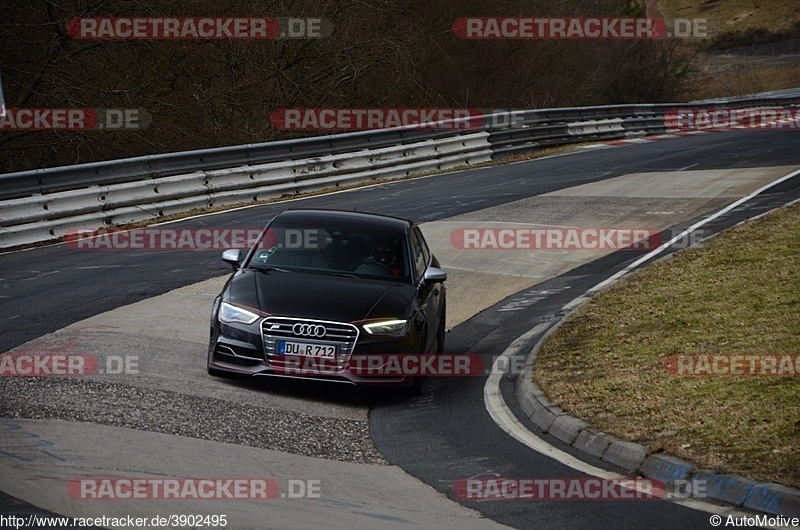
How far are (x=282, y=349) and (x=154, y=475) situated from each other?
263cm

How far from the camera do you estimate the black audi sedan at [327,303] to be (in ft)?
30.9

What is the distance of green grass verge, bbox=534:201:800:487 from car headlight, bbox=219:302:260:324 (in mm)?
2690

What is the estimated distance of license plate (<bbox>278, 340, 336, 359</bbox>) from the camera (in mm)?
9391

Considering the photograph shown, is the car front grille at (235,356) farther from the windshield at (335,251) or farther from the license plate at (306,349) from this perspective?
the windshield at (335,251)

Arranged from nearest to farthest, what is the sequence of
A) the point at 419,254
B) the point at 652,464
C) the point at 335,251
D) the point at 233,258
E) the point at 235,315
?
the point at 652,464
the point at 235,315
the point at 233,258
the point at 335,251
the point at 419,254

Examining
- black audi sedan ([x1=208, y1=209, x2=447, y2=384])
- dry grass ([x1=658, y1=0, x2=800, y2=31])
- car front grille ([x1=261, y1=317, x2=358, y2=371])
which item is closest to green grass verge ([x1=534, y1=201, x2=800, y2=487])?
black audi sedan ([x1=208, y1=209, x2=447, y2=384])

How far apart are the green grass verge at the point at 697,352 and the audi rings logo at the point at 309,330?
2.08m

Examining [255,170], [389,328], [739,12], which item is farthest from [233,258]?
[739,12]

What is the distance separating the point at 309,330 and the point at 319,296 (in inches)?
17.2

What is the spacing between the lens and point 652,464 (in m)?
7.64

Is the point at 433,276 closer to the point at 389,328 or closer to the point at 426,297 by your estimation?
the point at 426,297

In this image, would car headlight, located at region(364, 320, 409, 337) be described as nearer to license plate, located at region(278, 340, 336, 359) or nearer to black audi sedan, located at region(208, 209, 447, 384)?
black audi sedan, located at region(208, 209, 447, 384)

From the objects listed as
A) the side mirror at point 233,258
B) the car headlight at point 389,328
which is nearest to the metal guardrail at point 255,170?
the side mirror at point 233,258

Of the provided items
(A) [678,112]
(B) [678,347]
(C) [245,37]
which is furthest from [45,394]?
(A) [678,112]
